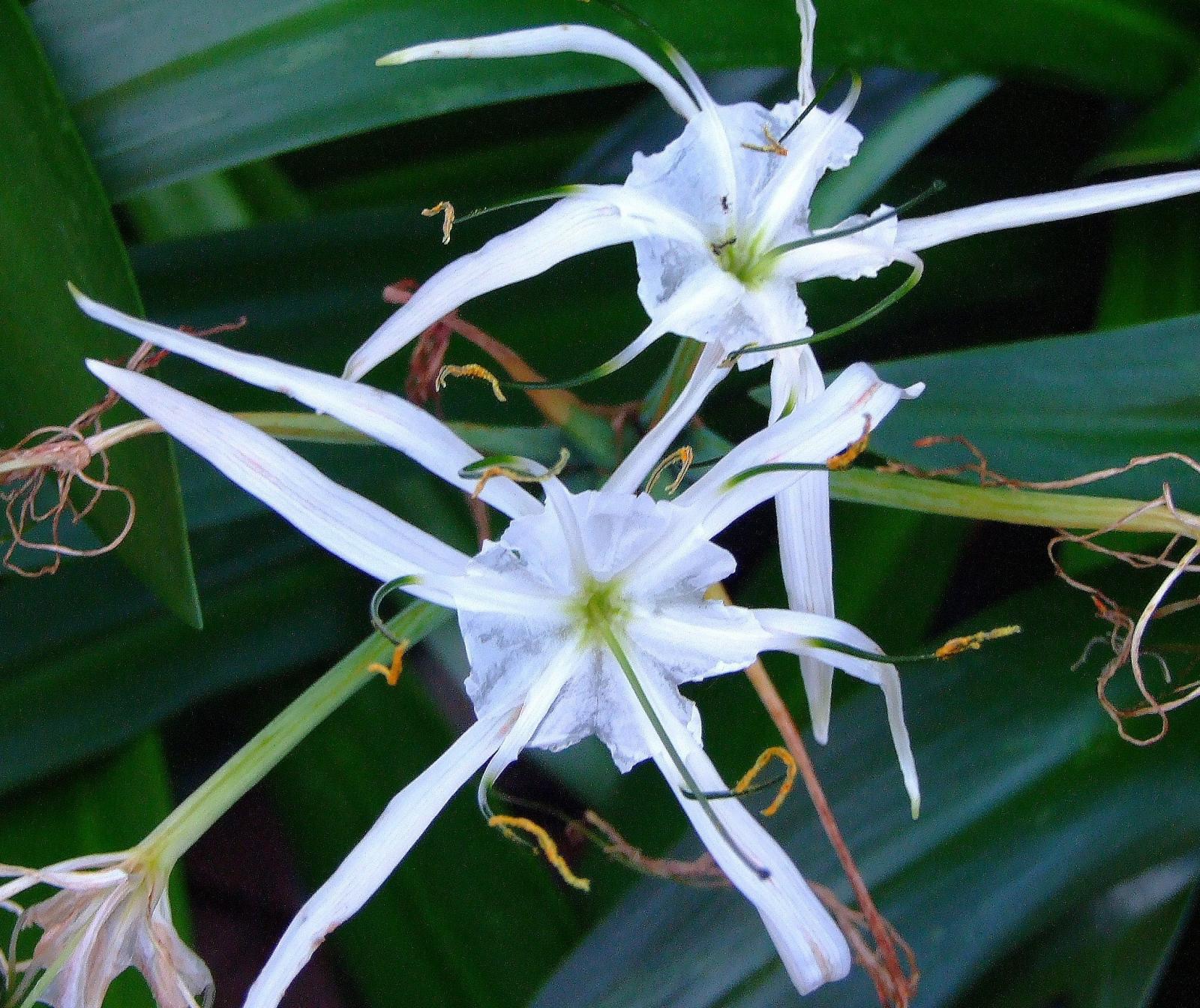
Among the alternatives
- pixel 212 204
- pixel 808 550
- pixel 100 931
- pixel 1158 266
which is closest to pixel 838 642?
pixel 808 550

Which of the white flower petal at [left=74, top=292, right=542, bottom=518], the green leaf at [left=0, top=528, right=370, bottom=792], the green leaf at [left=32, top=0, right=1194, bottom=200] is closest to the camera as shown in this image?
the white flower petal at [left=74, top=292, right=542, bottom=518]

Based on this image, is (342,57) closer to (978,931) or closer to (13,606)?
(13,606)

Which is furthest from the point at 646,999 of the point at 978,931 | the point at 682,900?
the point at 978,931

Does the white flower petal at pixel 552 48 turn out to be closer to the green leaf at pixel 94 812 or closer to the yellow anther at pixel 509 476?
the yellow anther at pixel 509 476

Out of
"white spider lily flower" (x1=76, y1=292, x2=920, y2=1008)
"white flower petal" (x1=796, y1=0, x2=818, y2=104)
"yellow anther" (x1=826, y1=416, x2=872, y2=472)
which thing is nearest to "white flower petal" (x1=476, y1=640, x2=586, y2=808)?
"white spider lily flower" (x1=76, y1=292, x2=920, y2=1008)

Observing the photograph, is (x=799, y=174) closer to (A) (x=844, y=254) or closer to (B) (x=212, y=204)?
(A) (x=844, y=254)

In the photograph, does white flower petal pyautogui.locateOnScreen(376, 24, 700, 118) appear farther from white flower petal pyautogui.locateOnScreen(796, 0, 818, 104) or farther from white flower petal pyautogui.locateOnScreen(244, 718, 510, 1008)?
white flower petal pyautogui.locateOnScreen(244, 718, 510, 1008)

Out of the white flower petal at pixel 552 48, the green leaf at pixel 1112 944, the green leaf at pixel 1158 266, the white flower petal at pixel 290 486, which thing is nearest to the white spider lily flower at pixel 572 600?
the white flower petal at pixel 290 486

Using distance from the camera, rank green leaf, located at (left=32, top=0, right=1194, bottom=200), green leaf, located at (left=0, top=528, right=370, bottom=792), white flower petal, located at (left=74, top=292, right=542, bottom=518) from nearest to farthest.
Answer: white flower petal, located at (left=74, top=292, right=542, bottom=518), green leaf, located at (left=32, top=0, right=1194, bottom=200), green leaf, located at (left=0, top=528, right=370, bottom=792)

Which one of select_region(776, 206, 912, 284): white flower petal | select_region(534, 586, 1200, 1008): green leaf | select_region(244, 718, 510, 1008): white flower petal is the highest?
select_region(776, 206, 912, 284): white flower petal
